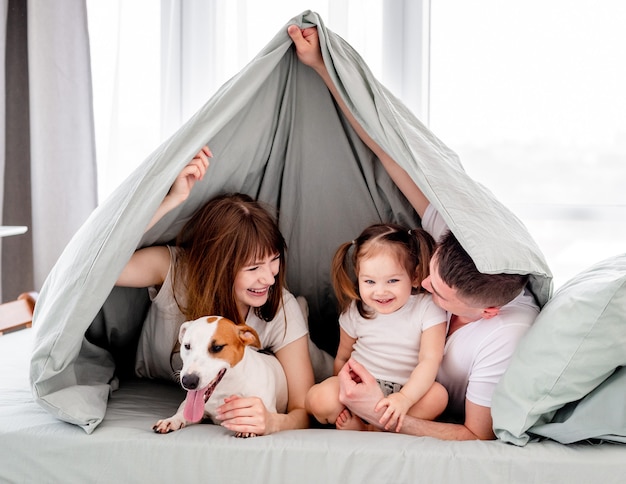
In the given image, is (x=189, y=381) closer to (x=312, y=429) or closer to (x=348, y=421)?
(x=312, y=429)

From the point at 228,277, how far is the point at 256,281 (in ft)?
0.24

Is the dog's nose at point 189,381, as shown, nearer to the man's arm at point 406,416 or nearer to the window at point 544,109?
the man's arm at point 406,416

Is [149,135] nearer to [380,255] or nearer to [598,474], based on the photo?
[380,255]

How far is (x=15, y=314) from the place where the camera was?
228 cm

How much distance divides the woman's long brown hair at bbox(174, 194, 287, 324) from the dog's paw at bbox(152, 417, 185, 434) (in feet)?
0.96

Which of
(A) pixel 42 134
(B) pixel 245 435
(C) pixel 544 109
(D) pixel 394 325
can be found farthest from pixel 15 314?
(C) pixel 544 109

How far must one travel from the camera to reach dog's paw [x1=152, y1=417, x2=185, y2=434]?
137cm

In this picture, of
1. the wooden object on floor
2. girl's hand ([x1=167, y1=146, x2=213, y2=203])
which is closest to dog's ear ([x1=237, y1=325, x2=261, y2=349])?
girl's hand ([x1=167, y1=146, x2=213, y2=203])

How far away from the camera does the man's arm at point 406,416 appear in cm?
142

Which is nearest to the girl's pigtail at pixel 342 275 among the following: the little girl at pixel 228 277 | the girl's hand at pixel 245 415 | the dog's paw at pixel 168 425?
the little girl at pixel 228 277

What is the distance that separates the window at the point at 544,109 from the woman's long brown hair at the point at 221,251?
4.89ft

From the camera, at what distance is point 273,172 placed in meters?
1.89

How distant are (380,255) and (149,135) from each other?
1692mm

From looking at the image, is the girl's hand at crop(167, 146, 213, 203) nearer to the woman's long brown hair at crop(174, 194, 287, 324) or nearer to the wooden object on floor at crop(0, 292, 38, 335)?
the woman's long brown hair at crop(174, 194, 287, 324)
